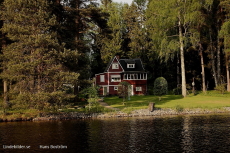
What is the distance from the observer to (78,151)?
1323cm

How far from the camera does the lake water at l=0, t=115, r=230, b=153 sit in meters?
13.5

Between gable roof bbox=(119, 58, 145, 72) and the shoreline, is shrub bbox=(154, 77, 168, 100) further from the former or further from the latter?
gable roof bbox=(119, 58, 145, 72)

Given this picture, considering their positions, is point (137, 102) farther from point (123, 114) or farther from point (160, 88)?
point (123, 114)

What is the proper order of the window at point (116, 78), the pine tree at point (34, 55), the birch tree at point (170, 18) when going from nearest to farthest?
the pine tree at point (34, 55) → the birch tree at point (170, 18) → the window at point (116, 78)

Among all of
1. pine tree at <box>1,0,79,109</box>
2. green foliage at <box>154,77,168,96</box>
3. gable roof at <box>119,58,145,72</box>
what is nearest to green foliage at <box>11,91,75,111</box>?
pine tree at <box>1,0,79,109</box>

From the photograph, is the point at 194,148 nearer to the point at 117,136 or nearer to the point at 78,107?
the point at 117,136

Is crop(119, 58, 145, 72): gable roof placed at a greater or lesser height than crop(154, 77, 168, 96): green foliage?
greater

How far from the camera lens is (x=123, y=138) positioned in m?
16.0

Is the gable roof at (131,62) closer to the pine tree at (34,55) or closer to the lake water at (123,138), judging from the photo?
the pine tree at (34,55)

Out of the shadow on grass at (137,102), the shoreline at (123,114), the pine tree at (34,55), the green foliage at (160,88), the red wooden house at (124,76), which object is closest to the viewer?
the pine tree at (34,55)

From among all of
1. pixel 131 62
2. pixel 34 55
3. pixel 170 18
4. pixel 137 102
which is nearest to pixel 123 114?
pixel 137 102

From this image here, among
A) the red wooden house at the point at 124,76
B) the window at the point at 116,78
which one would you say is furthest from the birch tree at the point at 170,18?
the window at the point at 116,78

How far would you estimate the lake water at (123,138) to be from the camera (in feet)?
44.4

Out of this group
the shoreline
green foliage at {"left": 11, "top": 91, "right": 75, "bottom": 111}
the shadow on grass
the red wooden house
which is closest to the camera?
green foliage at {"left": 11, "top": 91, "right": 75, "bottom": 111}
